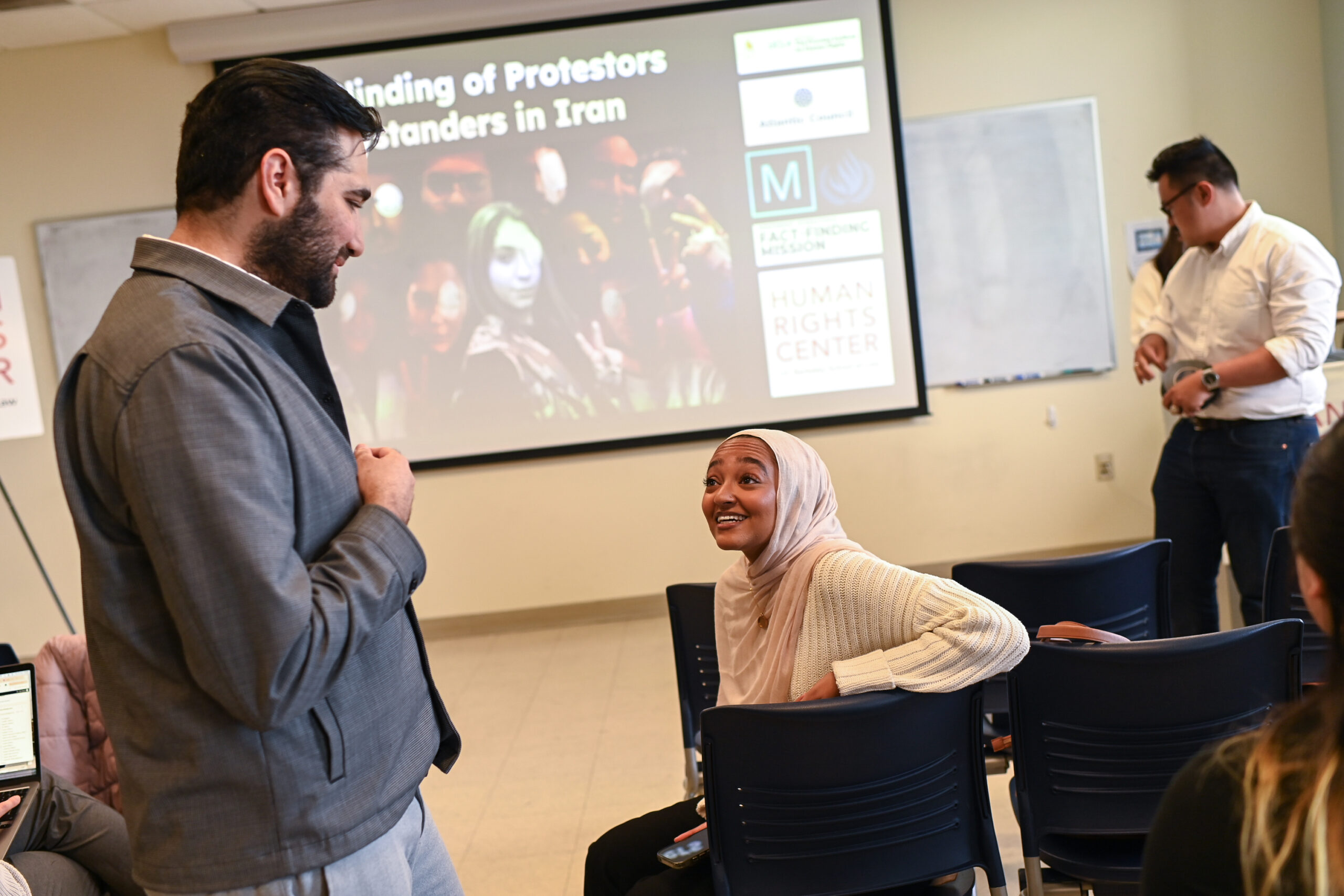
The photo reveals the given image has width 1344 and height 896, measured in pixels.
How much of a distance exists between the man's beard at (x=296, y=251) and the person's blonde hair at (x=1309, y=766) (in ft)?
3.15

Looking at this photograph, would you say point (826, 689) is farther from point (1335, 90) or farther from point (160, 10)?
point (1335, 90)

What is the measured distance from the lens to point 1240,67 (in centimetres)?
520

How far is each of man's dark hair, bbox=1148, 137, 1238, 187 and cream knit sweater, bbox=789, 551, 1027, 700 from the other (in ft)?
6.59

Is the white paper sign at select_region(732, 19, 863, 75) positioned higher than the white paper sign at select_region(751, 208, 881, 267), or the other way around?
the white paper sign at select_region(732, 19, 863, 75)

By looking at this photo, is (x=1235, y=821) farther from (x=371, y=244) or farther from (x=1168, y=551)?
(x=371, y=244)

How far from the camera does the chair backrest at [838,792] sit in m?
1.63

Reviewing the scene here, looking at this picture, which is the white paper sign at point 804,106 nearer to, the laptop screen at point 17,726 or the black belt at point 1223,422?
the black belt at point 1223,422

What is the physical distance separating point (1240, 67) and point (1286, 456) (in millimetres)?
3025

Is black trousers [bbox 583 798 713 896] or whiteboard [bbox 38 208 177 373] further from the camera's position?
whiteboard [bbox 38 208 177 373]

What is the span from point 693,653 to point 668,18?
3703 mm

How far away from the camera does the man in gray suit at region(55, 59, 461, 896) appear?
0.97 m

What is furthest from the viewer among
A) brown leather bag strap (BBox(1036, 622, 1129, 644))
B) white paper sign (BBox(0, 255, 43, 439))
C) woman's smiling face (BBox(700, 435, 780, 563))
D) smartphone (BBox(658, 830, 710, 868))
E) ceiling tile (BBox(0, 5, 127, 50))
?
white paper sign (BBox(0, 255, 43, 439))

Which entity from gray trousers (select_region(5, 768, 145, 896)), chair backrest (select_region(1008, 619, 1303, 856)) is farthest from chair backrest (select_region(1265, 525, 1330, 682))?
gray trousers (select_region(5, 768, 145, 896))

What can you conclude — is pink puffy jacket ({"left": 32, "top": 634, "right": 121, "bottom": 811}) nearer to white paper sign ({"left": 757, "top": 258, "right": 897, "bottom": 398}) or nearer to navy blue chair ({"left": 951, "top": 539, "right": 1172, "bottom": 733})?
navy blue chair ({"left": 951, "top": 539, "right": 1172, "bottom": 733})
